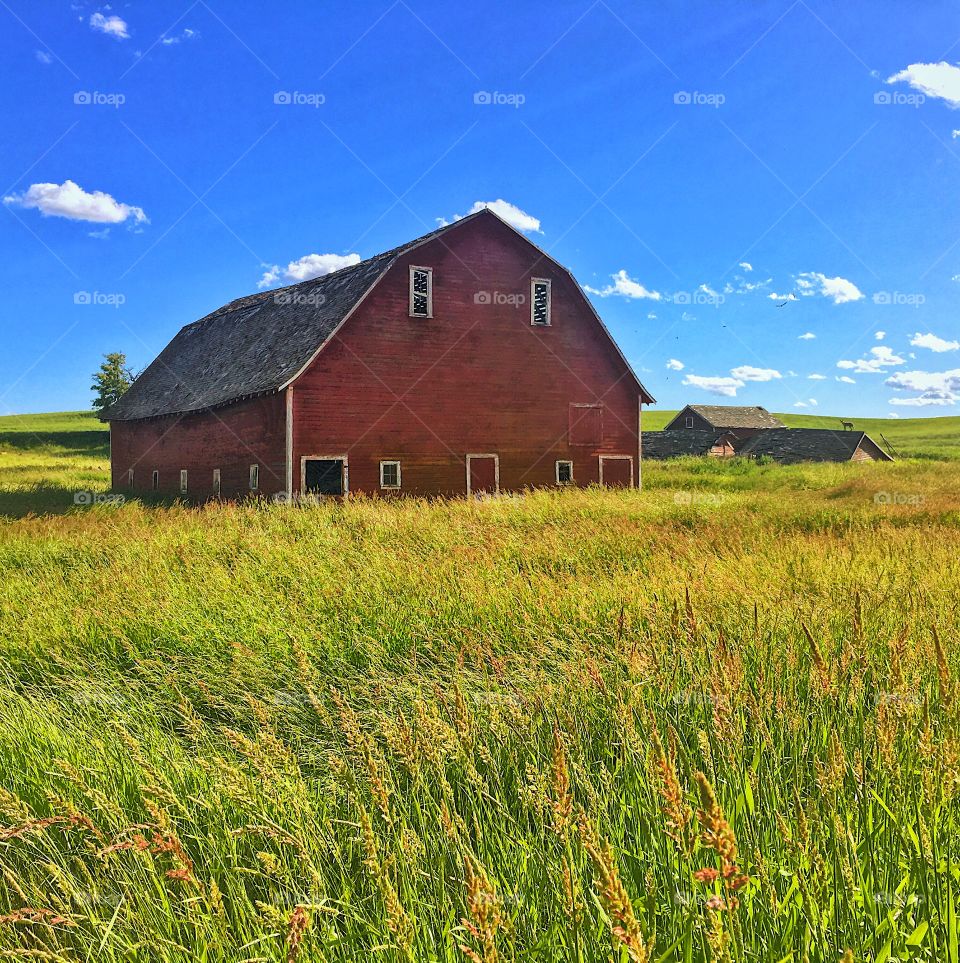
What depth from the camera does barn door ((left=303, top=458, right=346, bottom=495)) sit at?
2223 cm

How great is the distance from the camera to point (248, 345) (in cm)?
2772

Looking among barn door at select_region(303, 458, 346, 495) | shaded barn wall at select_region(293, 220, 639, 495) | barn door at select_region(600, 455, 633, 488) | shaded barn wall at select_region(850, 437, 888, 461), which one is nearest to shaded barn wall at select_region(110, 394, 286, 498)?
barn door at select_region(303, 458, 346, 495)

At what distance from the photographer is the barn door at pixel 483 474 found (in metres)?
24.4

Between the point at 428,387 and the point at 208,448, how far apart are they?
27.7ft

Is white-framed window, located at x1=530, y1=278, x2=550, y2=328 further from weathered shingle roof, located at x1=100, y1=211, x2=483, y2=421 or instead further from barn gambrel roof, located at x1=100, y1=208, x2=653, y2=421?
weathered shingle roof, located at x1=100, y1=211, x2=483, y2=421

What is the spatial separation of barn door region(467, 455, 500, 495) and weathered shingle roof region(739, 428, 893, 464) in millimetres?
37765

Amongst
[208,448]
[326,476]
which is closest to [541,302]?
[326,476]

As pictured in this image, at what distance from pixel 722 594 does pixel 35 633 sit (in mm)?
5895

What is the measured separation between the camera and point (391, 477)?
76.3 feet

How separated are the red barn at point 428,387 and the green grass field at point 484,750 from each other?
1118cm

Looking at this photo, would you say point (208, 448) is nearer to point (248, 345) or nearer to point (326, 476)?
point (248, 345)

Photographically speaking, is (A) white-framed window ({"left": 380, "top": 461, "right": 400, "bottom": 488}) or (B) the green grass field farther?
(A) white-framed window ({"left": 380, "top": 461, "right": 400, "bottom": 488})

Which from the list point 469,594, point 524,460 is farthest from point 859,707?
point 524,460

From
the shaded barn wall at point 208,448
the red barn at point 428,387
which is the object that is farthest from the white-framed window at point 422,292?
the shaded barn wall at point 208,448
